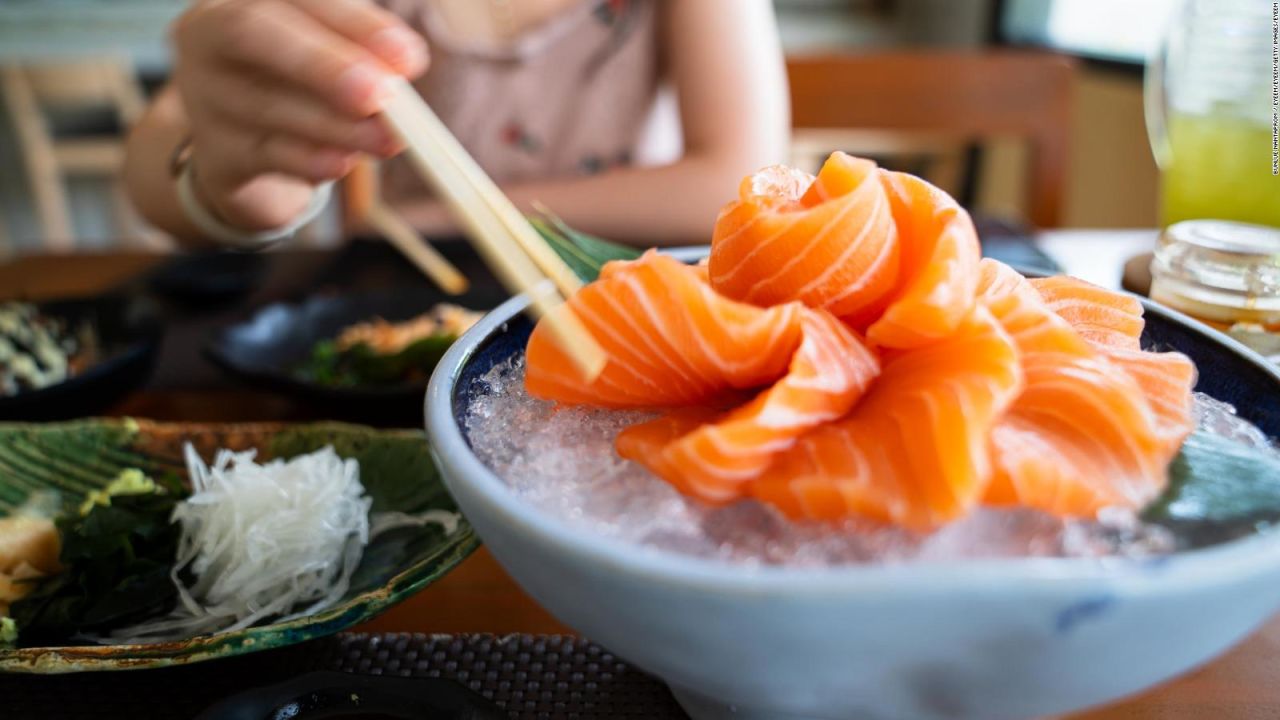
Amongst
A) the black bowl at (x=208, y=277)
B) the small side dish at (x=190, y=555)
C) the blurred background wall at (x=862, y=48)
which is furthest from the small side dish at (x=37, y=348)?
the blurred background wall at (x=862, y=48)

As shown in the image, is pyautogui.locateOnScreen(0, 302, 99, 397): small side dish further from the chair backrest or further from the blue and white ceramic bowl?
the chair backrest

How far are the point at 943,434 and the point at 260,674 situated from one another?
468 mm

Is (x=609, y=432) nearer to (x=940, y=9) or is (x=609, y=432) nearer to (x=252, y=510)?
(x=252, y=510)

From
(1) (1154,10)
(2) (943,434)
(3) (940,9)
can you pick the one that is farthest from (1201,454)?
(3) (940,9)

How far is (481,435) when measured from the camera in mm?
490

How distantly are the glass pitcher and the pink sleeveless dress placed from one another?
1045 millimetres

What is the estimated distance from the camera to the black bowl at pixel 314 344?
951mm

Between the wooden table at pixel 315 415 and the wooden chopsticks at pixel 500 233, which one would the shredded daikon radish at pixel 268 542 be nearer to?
the wooden table at pixel 315 415

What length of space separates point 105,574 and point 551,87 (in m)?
1.52

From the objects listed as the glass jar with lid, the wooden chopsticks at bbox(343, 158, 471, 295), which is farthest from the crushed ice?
the wooden chopsticks at bbox(343, 158, 471, 295)

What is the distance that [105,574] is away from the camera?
667 mm

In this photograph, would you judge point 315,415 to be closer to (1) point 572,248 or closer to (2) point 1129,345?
(1) point 572,248

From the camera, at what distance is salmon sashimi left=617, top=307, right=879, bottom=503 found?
41 centimetres

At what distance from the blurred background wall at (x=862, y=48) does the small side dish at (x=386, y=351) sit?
227cm
